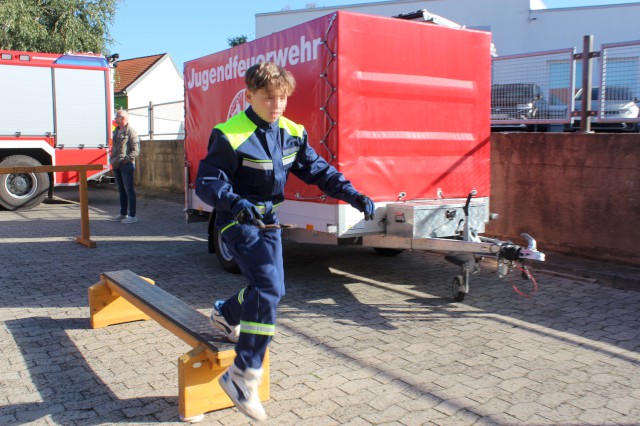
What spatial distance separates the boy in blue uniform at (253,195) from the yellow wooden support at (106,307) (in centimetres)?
205

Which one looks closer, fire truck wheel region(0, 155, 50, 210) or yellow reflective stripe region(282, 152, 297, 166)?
yellow reflective stripe region(282, 152, 297, 166)

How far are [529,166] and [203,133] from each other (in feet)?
14.3

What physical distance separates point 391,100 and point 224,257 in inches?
107

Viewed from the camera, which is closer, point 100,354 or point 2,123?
point 100,354

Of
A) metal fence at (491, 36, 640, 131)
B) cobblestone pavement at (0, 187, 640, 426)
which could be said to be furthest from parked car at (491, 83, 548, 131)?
cobblestone pavement at (0, 187, 640, 426)

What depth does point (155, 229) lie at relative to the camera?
35.9 feet

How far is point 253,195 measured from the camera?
359 cm

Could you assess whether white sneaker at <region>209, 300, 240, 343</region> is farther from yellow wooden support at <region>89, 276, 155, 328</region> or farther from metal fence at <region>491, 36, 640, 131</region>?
metal fence at <region>491, 36, 640, 131</region>

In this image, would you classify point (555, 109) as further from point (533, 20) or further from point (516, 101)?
point (533, 20)

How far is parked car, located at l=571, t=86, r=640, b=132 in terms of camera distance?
771 cm

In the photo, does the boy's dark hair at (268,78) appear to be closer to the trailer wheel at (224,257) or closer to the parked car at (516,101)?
the trailer wheel at (224,257)

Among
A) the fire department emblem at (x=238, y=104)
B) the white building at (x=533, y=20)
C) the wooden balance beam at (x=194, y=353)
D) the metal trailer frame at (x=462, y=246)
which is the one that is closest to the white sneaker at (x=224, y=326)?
the wooden balance beam at (x=194, y=353)

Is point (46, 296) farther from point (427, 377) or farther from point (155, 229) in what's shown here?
point (155, 229)

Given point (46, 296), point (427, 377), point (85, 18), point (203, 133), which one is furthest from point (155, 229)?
point (85, 18)
